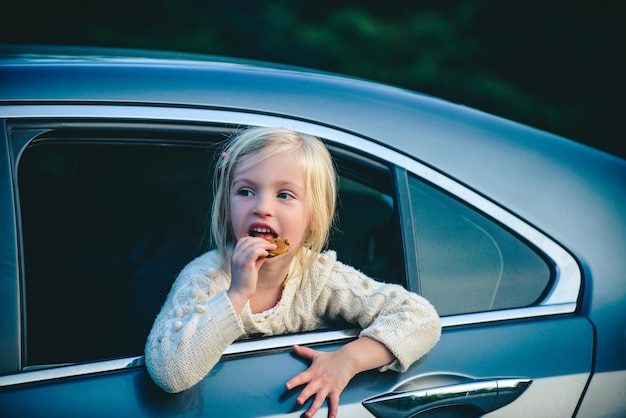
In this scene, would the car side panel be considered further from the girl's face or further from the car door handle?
the girl's face

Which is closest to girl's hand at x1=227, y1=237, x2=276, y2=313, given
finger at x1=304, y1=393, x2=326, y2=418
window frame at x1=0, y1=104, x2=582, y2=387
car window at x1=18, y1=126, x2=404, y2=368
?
window frame at x1=0, y1=104, x2=582, y2=387

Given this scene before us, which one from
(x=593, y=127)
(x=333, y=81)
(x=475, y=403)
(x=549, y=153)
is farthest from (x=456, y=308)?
(x=593, y=127)

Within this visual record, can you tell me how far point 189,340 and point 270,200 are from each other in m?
0.41

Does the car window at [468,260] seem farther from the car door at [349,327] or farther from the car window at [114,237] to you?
the car window at [114,237]

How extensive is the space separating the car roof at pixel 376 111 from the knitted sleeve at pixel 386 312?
0.33 meters

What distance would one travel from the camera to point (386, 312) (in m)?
1.68

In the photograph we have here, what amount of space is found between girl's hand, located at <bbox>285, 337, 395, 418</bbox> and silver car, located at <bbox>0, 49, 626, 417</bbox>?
0.03m

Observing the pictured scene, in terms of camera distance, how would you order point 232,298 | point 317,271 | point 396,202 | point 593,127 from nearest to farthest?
1. point 232,298
2. point 396,202
3. point 317,271
4. point 593,127

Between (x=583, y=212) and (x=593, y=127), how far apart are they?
4.77m

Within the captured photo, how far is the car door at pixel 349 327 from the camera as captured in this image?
4.85ft

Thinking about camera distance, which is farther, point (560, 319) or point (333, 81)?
point (333, 81)

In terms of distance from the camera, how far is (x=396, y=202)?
1729 mm

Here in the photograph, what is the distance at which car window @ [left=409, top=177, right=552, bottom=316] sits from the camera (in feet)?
5.61

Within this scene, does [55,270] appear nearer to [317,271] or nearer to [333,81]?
[317,271]
